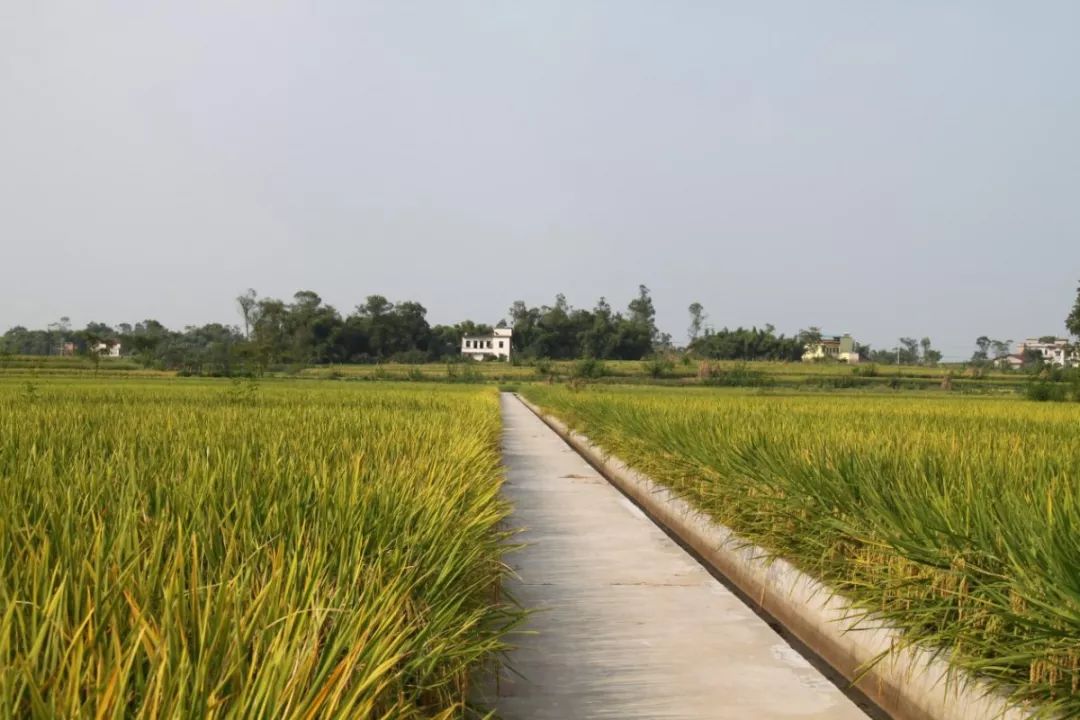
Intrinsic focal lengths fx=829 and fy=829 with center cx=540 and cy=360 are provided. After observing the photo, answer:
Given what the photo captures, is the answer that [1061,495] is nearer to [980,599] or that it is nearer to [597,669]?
[980,599]

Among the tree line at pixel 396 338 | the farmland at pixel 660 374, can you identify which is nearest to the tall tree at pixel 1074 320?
the farmland at pixel 660 374

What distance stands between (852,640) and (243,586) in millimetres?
3092

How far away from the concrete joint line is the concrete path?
27cm

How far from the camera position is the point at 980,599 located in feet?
10.5

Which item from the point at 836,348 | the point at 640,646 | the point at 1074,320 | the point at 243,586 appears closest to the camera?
the point at 243,586

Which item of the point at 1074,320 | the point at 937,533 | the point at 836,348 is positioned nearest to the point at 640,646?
the point at 937,533

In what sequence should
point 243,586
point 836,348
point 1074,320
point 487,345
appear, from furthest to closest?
point 836,348 < point 487,345 < point 1074,320 < point 243,586

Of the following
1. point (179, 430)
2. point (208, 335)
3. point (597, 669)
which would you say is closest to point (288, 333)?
point (208, 335)

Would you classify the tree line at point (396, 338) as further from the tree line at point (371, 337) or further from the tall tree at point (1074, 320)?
the tall tree at point (1074, 320)

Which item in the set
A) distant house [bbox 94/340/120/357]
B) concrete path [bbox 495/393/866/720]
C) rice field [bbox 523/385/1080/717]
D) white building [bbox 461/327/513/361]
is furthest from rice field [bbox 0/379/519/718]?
white building [bbox 461/327/513/361]

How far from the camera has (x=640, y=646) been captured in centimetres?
407

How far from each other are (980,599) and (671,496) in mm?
5057

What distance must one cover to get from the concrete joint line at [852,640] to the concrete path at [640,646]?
27cm

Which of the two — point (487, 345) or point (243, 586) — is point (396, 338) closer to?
point (487, 345)
